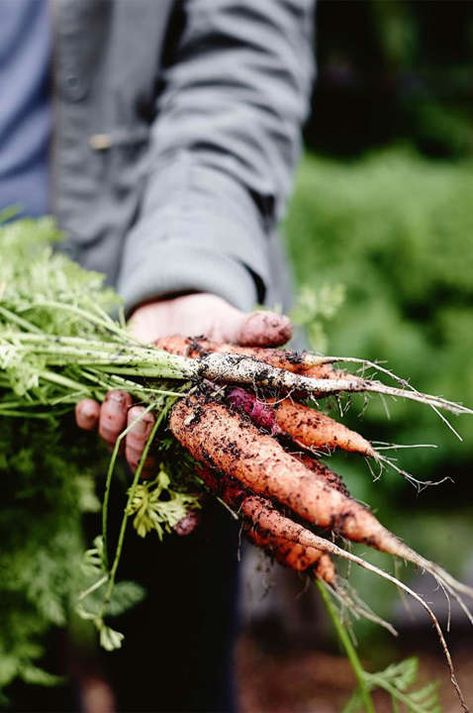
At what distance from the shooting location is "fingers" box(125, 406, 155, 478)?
4.68 feet

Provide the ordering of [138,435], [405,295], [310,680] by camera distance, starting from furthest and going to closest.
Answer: [405,295], [310,680], [138,435]

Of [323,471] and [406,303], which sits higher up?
[323,471]

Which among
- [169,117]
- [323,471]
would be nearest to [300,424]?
[323,471]

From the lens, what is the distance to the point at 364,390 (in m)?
1.43

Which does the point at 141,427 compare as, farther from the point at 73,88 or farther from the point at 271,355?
the point at 73,88

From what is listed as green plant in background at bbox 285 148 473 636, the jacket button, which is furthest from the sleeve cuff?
green plant in background at bbox 285 148 473 636

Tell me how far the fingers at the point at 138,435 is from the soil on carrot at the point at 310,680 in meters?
2.13

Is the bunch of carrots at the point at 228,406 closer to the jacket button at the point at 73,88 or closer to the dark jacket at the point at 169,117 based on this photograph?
the dark jacket at the point at 169,117

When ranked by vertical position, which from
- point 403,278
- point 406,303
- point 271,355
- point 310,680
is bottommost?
point 310,680

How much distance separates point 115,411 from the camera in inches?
57.2

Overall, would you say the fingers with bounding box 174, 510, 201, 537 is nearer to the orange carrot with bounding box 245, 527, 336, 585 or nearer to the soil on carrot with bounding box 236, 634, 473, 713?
the orange carrot with bounding box 245, 527, 336, 585

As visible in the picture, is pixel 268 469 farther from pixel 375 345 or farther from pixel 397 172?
Answer: pixel 397 172

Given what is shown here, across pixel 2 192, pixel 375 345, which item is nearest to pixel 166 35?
pixel 2 192

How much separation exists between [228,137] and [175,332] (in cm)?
59
